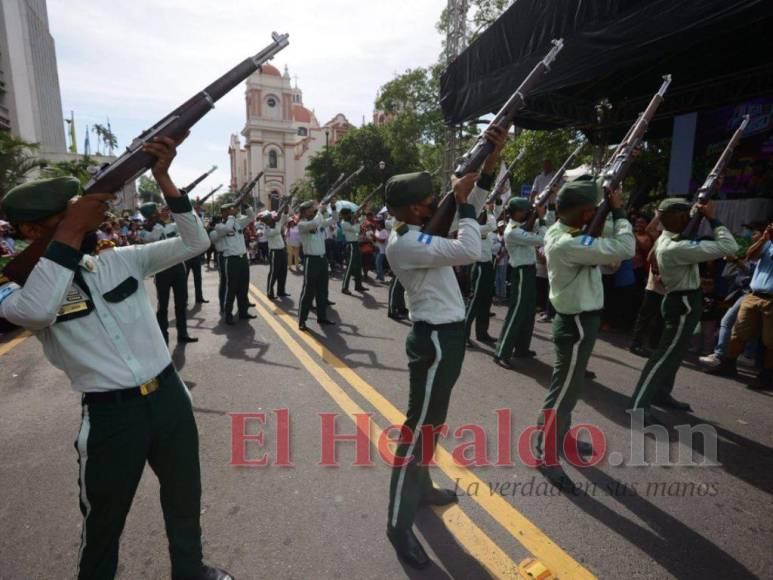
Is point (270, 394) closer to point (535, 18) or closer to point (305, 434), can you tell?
point (305, 434)

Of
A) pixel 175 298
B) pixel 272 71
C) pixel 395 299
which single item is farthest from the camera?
pixel 272 71

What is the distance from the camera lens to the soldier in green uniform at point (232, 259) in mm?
7891

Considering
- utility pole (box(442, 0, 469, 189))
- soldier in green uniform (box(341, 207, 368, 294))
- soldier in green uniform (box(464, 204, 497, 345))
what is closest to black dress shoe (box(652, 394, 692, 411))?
soldier in green uniform (box(464, 204, 497, 345))

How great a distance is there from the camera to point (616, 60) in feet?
19.6

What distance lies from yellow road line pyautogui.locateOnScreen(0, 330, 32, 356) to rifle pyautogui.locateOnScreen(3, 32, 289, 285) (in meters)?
6.27

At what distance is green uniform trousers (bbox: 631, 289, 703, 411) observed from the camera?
3939mm

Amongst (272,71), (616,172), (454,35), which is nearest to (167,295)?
(616,172)

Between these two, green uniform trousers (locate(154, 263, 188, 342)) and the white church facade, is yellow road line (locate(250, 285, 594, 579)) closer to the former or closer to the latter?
green uniform trousers (locate(154, 263, 188, 342))

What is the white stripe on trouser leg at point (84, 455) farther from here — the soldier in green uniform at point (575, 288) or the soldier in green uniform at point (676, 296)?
the soldier in green uniform at point (676, 296)

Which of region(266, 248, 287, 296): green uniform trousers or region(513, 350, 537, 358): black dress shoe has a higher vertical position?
region(266, 248, 287, 296): green uniform trousers

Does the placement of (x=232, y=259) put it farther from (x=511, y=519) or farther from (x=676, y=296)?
(x=676, y=296)

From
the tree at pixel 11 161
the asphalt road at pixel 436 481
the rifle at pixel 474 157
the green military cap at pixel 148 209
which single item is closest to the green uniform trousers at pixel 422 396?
the asphalt road at pixel 436 481

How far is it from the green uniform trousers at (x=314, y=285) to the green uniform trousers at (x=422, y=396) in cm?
506

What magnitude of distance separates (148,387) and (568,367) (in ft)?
9.08
